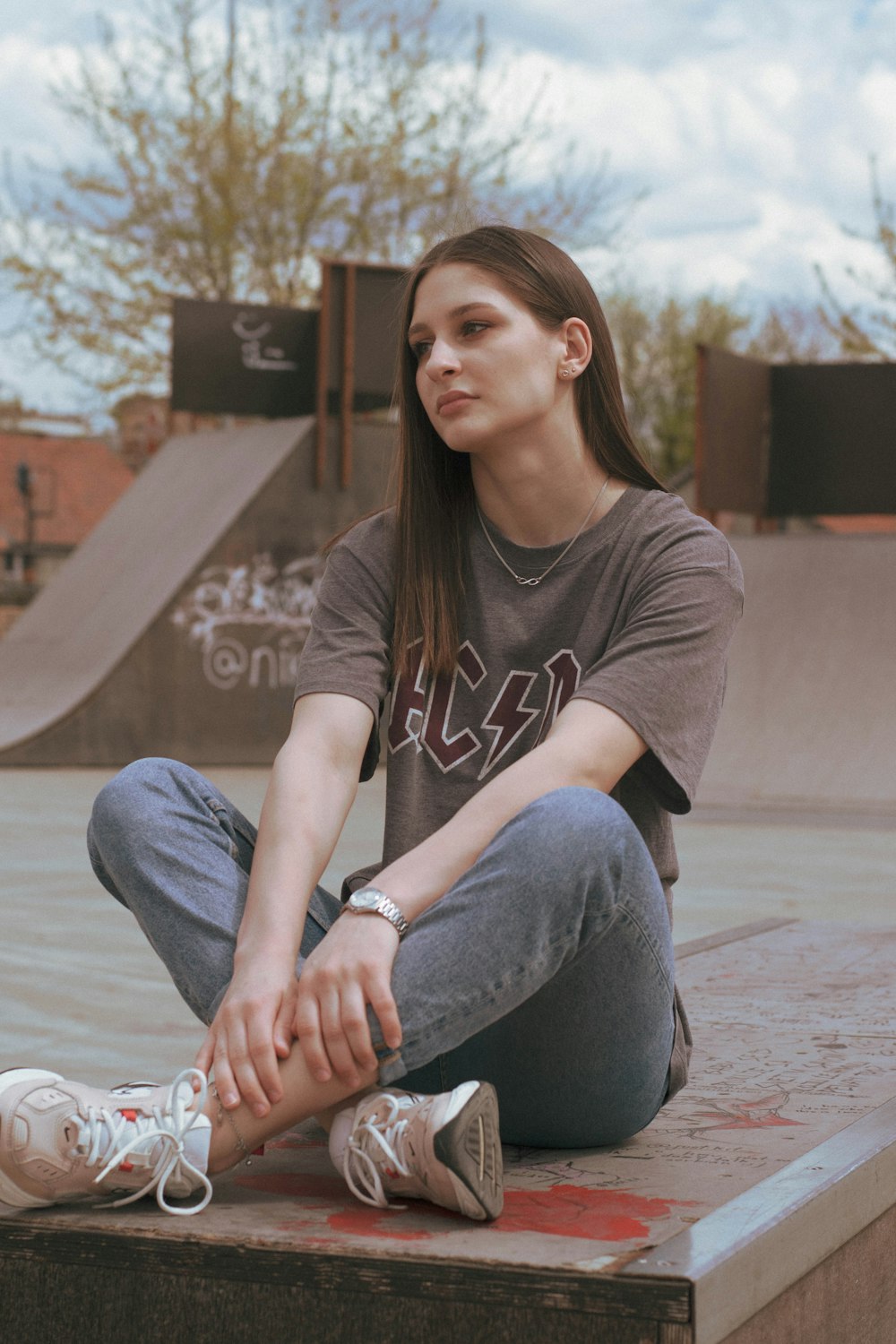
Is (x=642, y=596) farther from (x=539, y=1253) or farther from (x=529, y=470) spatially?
(x=539, y=1253)

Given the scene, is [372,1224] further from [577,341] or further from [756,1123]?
[577,341]

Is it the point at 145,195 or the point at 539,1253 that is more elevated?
the point at 145,195

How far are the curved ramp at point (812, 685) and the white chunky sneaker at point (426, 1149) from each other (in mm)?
8883

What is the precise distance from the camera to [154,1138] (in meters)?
1.72

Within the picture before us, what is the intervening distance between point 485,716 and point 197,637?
11047 millimetres

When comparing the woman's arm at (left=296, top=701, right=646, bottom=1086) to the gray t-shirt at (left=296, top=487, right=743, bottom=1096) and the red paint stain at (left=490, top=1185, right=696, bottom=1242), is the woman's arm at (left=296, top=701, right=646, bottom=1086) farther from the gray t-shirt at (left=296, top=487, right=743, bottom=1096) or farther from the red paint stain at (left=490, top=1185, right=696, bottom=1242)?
the red paint stain at (left=490, top=1185, right=696, bottom=1242)

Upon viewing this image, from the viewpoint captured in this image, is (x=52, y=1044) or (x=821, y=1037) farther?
(x=52, y=1044)

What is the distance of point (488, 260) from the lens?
7.15 feet

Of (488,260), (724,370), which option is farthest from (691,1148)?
(724,370)

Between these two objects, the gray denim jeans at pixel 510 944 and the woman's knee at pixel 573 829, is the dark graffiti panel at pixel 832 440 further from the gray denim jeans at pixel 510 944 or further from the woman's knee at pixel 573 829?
the woman's knee at pixel 573 829

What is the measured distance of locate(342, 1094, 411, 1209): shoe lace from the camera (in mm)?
1704

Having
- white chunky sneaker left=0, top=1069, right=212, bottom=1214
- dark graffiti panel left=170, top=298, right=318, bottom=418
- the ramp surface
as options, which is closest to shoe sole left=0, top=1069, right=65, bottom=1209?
white chunky sneaker left=0, top=1069, right=212, bottom=1214

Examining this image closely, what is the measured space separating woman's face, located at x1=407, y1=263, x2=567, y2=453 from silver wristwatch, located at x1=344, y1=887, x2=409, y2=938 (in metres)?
0.67

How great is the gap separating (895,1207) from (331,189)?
20809 millimetres
